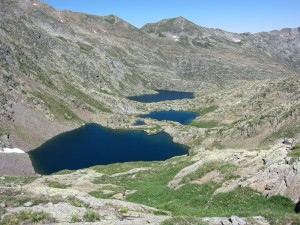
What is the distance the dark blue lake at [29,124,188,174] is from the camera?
130 meters

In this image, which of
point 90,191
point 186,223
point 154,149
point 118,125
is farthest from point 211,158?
point 118,125

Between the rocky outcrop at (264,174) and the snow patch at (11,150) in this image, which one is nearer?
the rocky outcrop at (264,174)

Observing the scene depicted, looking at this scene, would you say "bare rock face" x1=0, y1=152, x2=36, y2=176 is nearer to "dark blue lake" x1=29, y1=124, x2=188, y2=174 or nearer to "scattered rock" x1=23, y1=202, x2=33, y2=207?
"dark blue lake" x1=29, y1=124, x2=188, y2=174

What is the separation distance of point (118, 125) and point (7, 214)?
166 metres

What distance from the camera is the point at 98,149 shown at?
148m

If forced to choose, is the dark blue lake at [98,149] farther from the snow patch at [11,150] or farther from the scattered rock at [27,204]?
the scattered rock at [27,204]

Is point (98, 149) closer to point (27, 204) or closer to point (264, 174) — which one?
point (264, 174)

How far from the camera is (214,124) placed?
17312cm

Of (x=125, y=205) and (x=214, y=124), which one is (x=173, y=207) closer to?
(x=125, y=205)

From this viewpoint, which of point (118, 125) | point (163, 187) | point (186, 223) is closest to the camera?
point (186, 223)

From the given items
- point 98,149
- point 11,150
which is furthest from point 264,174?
point 98,149

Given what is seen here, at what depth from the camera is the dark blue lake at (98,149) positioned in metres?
130

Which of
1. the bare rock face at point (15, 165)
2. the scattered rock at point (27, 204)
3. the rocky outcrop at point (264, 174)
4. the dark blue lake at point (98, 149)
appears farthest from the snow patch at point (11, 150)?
the scattered rock at point (27, 204)

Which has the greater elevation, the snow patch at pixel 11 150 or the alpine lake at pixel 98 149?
the snow patch at pixel 11 150
